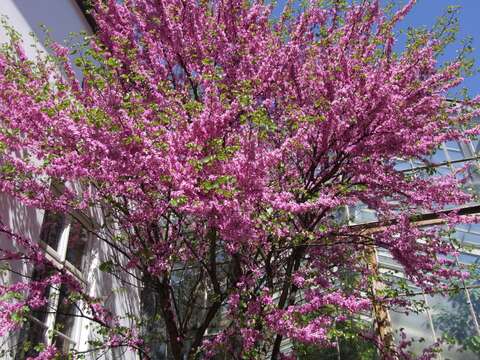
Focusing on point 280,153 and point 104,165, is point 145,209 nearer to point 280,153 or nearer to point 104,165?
point 104,165

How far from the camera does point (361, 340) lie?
653 centimetres

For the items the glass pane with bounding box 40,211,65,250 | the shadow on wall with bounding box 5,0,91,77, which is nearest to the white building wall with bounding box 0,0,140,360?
the shadow on wall with bounding box 5,0,91,77

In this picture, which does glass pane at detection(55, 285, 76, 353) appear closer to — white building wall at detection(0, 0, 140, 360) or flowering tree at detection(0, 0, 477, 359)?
white building wall at detection(0, 0, 140, 360)

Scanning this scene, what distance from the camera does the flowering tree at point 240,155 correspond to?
4.34 m

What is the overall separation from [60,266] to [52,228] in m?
0.51

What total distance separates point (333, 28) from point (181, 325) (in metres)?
4.49

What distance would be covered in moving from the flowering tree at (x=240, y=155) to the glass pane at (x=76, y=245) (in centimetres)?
25

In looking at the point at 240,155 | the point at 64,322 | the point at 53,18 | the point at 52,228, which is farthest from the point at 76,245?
the point at 240,155

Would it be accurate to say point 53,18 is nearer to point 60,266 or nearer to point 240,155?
point 60,266

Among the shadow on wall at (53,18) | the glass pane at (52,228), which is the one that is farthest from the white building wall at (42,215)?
the glass pane at (52,228)

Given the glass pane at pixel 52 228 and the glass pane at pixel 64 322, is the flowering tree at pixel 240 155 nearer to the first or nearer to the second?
the glass pane at pixel 52 228

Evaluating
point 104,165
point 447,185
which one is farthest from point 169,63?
point 447,185

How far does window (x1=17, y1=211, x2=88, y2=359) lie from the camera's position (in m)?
5.25

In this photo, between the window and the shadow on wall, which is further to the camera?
the shadow on wall
